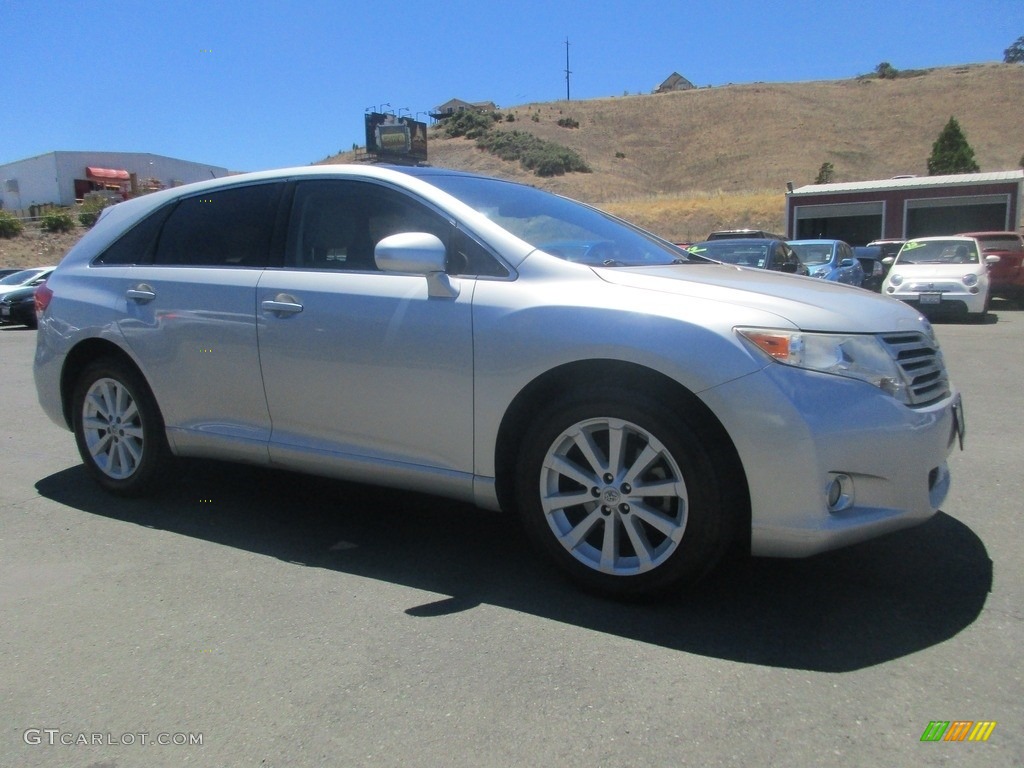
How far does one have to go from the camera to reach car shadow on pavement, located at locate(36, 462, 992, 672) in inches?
114

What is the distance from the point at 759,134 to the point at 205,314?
8049 cm

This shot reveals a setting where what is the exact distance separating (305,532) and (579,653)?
182cm

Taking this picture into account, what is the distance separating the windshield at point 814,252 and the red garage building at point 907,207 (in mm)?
14513

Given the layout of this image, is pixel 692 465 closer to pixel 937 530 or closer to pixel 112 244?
pixel 937 530

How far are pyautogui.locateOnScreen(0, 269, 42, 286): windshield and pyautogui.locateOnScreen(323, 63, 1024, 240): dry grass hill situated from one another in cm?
3575

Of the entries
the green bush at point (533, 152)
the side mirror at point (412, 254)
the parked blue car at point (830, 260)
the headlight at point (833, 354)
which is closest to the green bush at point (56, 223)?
the parked blue car at point (830, 260)

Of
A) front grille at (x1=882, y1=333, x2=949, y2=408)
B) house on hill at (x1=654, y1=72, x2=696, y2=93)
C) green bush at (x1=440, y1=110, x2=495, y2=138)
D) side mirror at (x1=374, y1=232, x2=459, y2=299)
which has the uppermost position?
house on hill at (x1=654, y1=72, x2=696, y2=93)

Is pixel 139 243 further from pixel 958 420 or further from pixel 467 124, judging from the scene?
pixel 467 124

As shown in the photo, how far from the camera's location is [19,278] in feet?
65.6

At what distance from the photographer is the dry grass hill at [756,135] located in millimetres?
65125

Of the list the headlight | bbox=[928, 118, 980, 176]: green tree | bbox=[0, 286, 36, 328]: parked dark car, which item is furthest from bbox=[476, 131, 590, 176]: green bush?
the headlight

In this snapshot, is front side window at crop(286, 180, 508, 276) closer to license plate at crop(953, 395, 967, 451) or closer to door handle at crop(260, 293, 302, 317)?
door handle at crop(260, 293, 302, 317)

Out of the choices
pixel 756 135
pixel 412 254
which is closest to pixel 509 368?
pixel 412 254

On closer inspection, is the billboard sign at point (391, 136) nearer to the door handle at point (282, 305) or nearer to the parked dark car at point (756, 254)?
the parked dark car at point (756, 254)
